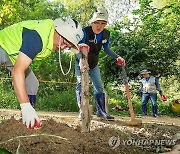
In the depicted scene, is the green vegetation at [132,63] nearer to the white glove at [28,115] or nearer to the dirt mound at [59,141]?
the dirt mound at [59,141]

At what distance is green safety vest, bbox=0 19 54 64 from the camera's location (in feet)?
9.65

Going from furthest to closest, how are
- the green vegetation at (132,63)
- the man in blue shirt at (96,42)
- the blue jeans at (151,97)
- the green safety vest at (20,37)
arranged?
1. the green vegetation at (132,63)
2. the blue jeans at (151,97)
3. the man in blue shirt at (96,42)
4. the green safety vest at (20,37)

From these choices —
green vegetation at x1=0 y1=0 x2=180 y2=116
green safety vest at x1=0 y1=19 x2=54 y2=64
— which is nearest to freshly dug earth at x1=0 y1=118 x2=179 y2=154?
green safety vest at x1=0 y1=19 x2=54 y2=64

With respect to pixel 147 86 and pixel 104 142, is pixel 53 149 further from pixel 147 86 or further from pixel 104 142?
pixel 147 86

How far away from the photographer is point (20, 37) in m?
2.99

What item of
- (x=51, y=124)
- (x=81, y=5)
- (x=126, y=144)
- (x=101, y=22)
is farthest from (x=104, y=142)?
(x=81, y=5)

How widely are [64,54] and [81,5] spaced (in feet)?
26.1

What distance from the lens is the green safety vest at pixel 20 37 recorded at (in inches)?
116

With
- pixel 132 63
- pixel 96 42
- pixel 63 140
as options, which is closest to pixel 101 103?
pixel 96 42

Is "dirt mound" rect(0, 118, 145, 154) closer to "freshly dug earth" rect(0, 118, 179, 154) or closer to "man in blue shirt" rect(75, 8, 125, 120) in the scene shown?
"freshly dug earth" rect(0, 118, 179, 154)

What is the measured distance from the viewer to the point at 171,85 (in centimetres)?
1512

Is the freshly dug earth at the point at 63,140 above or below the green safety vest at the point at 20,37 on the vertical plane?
below

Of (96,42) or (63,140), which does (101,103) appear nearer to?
(96,42)

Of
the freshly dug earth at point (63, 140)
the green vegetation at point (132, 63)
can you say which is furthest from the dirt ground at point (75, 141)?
the green vegetation at point (132, 63)
